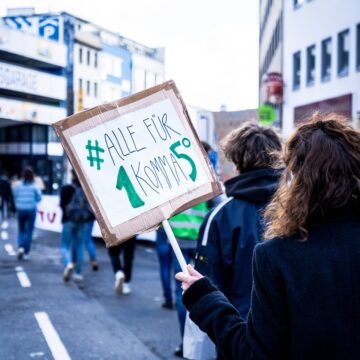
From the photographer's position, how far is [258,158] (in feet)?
11.4

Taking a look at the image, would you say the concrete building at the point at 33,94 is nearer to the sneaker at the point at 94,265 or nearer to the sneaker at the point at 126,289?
the sneaker at the point at 94,265

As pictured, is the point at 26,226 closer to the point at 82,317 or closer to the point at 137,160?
the point at 82,317

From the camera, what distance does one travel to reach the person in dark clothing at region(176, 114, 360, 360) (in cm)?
181

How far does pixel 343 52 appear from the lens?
24.7 m

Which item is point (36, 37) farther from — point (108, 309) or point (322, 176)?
point (322, 176)

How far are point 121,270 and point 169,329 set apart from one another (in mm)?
2241

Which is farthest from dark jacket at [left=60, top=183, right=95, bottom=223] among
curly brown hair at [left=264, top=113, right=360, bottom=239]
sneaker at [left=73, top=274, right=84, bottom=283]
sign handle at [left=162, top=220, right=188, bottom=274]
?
curly brown hair at [left=264, top=113, right=360, bottom=239]

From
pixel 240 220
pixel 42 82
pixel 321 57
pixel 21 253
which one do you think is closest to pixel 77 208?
pixel 21 253

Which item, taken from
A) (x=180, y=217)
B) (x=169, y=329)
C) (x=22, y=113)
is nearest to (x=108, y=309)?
(x=169, y=329)

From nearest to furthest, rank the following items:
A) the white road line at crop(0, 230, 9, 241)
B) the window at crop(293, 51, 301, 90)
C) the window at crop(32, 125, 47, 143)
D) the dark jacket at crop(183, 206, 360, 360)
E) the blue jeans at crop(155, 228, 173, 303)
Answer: the dark jacket at crop(183, 206, 360, 360) → the blue jeans at crop(155, 228, 173, 303) → the white road line at crop(0, 230, 9, 241) → the window at crop(293, 51, 301, 90) → the window at crop(32, 125, 47, 143)

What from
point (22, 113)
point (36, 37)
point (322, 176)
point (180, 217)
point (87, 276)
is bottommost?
point (87, 276)

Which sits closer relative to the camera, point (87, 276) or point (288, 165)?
point (288, 165)

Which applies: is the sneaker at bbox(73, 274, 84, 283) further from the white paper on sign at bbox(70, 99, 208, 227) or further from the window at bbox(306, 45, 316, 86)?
the window at bbox(306, 45, 316, 86)

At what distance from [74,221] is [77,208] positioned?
254mm
